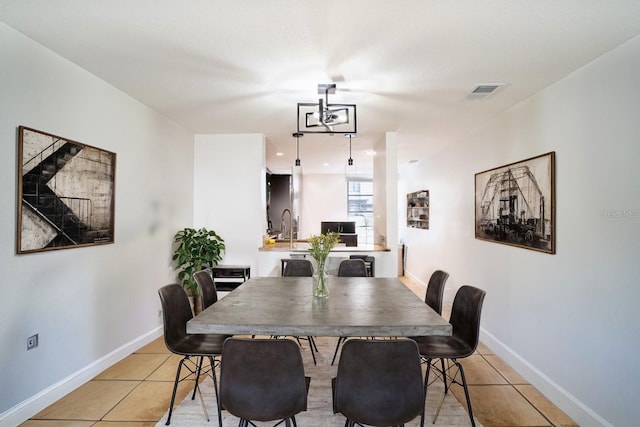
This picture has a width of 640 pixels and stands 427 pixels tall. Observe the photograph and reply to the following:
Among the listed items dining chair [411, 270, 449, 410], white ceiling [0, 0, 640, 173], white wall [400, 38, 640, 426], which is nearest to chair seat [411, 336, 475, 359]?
dining chair [411, 270, 449, 410]

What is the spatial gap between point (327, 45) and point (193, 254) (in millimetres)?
3040

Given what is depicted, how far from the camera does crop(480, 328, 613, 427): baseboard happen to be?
7.20 feet

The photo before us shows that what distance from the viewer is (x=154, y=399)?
2.49 meters

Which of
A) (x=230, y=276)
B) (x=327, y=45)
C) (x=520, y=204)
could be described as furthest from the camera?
(x=230, y=276)

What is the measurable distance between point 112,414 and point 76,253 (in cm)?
129

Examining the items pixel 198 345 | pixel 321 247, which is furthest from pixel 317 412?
pixel 321 247

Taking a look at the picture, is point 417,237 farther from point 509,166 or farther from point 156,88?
point 156,88

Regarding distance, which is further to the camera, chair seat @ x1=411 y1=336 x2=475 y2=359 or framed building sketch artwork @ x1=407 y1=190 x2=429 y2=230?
framed building sketch artwork @ x1=407 y1=190 x2=429 y2=230

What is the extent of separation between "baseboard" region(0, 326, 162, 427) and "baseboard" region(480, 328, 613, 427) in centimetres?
391

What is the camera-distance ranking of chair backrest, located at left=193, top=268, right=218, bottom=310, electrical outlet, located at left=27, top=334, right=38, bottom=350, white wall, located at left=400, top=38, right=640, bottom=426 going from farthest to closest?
chair backrest, located at left=193, top=268, right=218, bottom=310, electrical outlet, located at left=27, top=334, right=38, bottom=350, white wall, located at left=400, top=38, right=640, bottom=426

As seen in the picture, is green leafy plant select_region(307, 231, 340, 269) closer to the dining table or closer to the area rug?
the dining table

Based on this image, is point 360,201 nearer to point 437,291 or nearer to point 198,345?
point 437,291

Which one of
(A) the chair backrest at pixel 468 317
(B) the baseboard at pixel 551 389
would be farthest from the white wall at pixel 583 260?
(A) the chair backrest at pixel 468 317

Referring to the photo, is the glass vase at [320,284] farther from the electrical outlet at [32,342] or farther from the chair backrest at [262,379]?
the electrical outlet at [32,342]
